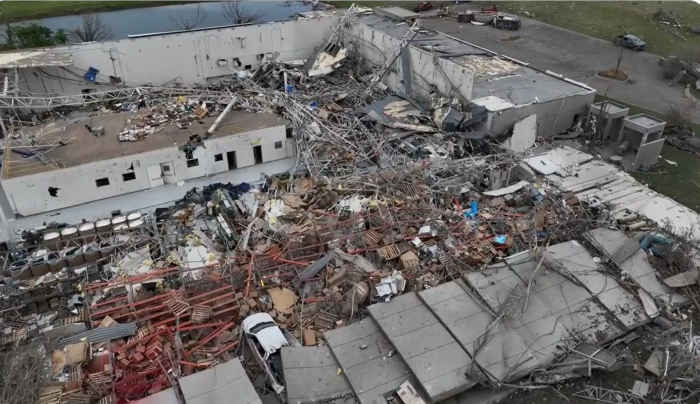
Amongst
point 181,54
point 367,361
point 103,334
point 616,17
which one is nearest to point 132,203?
point 103,334

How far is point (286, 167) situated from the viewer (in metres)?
25.3

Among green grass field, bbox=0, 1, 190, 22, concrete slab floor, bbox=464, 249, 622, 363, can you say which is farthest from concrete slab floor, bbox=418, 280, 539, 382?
green grass field, bbox=0, 1, 190, 22

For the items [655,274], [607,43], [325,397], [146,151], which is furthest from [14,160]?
[607,43]

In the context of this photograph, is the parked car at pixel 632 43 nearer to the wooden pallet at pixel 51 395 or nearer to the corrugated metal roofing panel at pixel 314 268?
the corrugated metal roofing panel at pixel 314 268

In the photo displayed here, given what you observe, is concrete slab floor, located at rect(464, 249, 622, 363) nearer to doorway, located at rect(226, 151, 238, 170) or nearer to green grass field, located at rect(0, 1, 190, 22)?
doorway, located at rect(226, 151, 238, 170)

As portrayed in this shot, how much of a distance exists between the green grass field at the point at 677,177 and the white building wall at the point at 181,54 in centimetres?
2468

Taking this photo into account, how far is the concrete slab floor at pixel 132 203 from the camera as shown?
69.4 feet

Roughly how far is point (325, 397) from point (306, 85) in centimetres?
2376

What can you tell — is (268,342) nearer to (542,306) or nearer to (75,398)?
(75,398)

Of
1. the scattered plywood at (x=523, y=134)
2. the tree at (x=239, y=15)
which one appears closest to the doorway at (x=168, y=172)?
the scattered plywood at (x=523, y=134)

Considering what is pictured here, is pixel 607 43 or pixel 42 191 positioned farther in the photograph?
pixel 607 43

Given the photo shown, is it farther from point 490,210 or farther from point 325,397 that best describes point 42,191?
point 490,210

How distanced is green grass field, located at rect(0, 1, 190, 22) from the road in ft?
129

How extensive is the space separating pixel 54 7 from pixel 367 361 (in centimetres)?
6742
